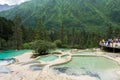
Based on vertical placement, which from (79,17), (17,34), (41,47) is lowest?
(41,47)

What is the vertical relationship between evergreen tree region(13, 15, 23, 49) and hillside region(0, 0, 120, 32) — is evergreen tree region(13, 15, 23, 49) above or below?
below

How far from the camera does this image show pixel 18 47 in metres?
58.9

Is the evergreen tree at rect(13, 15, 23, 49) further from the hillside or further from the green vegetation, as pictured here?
the hillside

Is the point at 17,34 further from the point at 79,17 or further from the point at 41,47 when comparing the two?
the point at 79,17

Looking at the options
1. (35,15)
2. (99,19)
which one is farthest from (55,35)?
(35,15)

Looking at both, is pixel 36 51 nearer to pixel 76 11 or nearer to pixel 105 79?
pixel 105 79

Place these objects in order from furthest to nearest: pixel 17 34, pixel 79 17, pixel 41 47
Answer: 1. pixel 79 17
2. pixel 17 34
3. pixel 41 47

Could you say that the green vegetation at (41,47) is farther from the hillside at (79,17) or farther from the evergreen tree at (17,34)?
the hillside at (79,17)

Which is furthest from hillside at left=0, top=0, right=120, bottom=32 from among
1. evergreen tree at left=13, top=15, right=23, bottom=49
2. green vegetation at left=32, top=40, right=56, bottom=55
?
green vegetation at left=32, top=40, right=56, bottom=55

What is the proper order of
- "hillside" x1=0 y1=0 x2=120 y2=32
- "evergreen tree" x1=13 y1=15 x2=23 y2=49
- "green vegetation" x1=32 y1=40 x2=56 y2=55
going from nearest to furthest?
1. "green vegetation" x1=32 y1=40 x2=56 y2=55
2. "evergreen tree" x1=13 y1=15 x2=23 y2=49
3. "hillside" x1=0 y1=0 x2=120 y2=32

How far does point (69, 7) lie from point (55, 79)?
185 meters

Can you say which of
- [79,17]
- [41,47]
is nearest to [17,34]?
[41,47]

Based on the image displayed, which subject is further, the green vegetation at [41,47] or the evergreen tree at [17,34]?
the evergreen tree at [17,34]

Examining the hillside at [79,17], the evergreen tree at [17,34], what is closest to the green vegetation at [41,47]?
the evergreen tree at [17,34]
